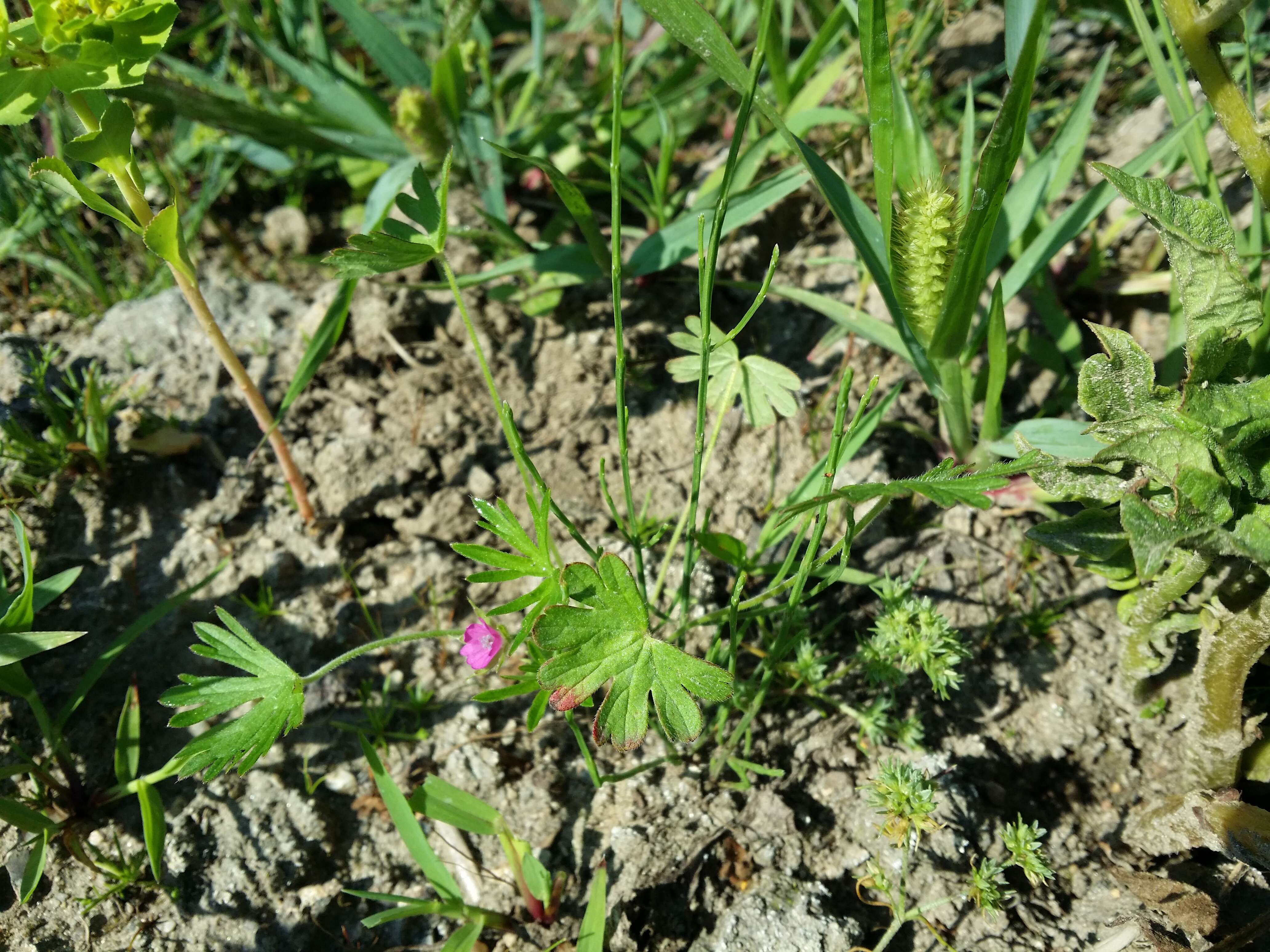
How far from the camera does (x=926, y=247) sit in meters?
1.41

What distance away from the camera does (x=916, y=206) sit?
4.55 ft

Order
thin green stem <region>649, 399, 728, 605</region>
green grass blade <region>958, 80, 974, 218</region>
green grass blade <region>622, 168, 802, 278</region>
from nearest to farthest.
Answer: thin green stem <region>649, 399, 728, 605</region> → green grass blade <region>958, 80, 974, 218</region> → green grass blade <region>622, 168, 802, 278</region>

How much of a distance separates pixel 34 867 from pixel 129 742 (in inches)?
9.4

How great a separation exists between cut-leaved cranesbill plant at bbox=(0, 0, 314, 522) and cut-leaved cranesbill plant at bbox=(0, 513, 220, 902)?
0.59 m

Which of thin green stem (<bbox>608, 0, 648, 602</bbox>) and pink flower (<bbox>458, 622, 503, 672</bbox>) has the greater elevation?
thin green stem (<bbox>608, 0, 648, 602</bbox>)

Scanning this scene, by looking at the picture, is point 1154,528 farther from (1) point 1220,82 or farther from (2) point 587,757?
(2) point 587,757

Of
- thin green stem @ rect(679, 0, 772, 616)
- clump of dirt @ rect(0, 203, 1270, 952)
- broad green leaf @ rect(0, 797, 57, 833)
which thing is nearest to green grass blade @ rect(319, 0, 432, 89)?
clump of dirt @ rect(0, 203, 1270, 952)

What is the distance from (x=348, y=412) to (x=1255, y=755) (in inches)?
74.4

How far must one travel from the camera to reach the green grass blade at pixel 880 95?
4.34ft

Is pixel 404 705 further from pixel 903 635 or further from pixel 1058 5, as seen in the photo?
pixel 1058 5

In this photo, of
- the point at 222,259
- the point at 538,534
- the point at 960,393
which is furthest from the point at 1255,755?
the point at 222,259

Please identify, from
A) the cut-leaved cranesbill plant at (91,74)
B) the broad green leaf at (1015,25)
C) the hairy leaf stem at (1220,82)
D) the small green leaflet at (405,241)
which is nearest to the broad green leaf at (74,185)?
the cut-leaved cranesbill plant at (91,74)

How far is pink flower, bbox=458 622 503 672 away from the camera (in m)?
1.51

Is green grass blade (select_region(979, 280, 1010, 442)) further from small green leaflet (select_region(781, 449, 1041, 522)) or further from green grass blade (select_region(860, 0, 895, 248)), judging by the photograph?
small green leaflet (select_region(781, 449, 1041, 522))
